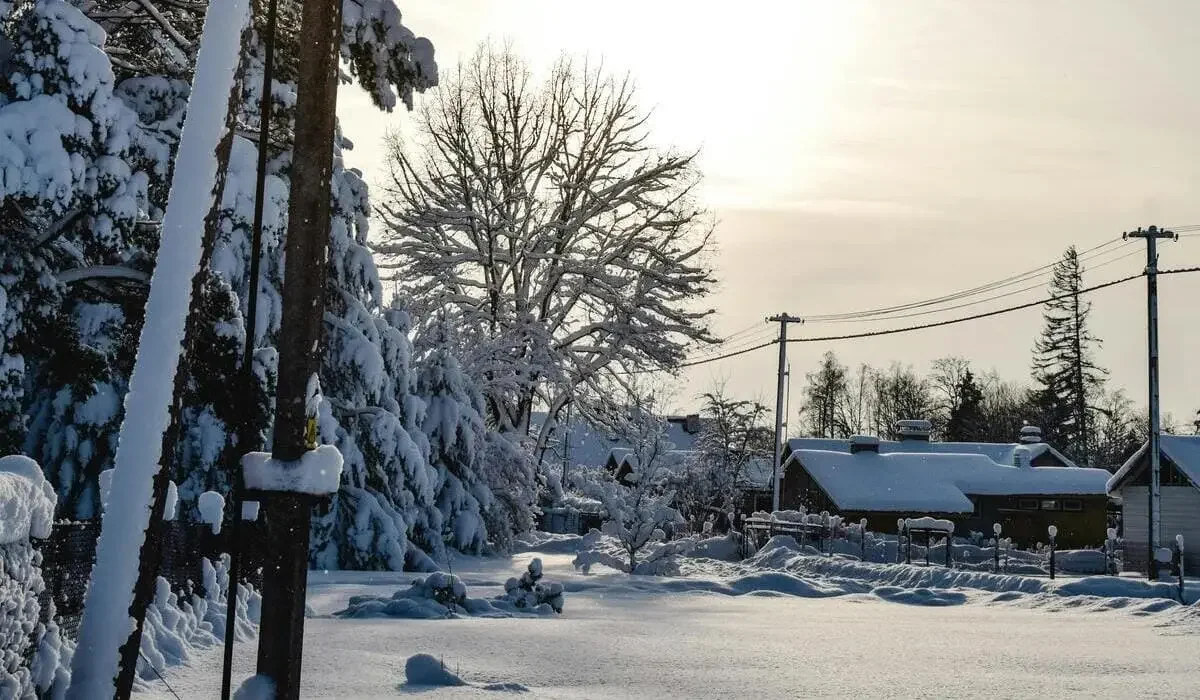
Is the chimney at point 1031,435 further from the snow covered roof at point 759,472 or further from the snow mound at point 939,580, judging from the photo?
the snow mound at point 939,580

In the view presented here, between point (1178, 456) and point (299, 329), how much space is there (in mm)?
37057

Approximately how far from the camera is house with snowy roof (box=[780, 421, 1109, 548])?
169 ft

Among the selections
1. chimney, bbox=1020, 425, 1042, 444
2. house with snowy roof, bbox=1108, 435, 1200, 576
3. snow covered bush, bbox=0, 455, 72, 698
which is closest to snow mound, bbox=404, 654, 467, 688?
snow covered bush, bbox=0, 455, 72, 698

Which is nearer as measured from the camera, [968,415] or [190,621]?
[190,621]

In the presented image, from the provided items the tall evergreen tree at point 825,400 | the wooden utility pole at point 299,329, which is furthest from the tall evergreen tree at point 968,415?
the wooden utility pole at point 299,329

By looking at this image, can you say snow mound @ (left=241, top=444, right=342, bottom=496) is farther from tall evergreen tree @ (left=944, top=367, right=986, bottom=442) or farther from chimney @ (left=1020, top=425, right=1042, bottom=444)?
tall evergreen tree @ (left=944, top=367, right=986, bottom=442)

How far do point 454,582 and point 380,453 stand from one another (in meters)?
7.43

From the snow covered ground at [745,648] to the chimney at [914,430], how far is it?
142 ft

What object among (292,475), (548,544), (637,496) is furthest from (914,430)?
(292,475)

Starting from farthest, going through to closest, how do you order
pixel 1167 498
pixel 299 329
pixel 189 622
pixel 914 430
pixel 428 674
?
pixel 914 430
pixel 1167 498
pixel 189 622
pixel 428 674
pixel 299 329

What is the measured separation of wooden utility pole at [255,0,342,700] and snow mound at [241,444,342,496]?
2.2 inches

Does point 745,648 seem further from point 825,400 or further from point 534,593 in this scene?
point 825,400

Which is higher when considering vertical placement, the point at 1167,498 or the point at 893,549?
the point at 1167,498

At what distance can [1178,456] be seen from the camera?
3781cm
